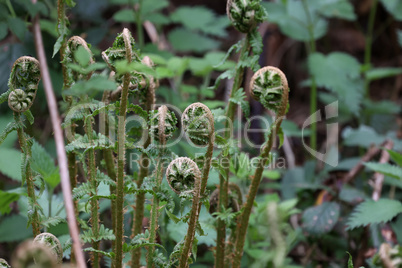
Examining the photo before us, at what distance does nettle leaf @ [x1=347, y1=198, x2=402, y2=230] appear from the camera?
158 centimetres

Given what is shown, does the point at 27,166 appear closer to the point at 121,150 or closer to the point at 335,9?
the point at 121,150

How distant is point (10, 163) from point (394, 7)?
8.43 ft

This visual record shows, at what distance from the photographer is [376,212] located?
1.63 metres

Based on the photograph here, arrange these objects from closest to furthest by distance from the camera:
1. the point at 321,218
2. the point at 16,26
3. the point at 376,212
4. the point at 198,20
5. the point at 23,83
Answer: the point at 23,83 < the point at 16,26 < the point at 376,212 < the point at 321,218 < the point at 198,20

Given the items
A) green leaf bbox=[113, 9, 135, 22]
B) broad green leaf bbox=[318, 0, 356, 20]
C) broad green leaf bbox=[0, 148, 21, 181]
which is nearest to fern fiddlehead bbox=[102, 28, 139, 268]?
broad green leaf bbox=[0, 148, 21, 181]

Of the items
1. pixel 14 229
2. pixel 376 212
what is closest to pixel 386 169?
pixel 376 212

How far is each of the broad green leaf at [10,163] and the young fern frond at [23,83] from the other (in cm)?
64

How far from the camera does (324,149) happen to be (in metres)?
2.91

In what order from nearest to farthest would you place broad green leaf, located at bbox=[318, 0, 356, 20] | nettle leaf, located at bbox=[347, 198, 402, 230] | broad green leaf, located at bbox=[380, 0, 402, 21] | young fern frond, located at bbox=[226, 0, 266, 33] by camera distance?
young fern frond, located at bbox=[226, 0, 266, 33] → nettle leaf, located at bbox=[347, 198, 402, 230] → broad green leaf, located at bbox=[318, 0, 356, 20] → broad green leaf, located at bbox=[380, 0, 402, 21]

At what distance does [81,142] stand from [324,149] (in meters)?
2.13

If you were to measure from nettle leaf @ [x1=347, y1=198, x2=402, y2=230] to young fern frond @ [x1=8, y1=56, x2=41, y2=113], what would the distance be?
1.19m

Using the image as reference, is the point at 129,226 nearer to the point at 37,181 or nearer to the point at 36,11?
the point at 37,181

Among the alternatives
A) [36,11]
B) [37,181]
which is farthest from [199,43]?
[37,181]

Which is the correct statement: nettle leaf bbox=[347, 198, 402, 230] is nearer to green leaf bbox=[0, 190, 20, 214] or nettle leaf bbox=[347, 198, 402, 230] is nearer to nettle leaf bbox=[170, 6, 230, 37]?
green leaf bbox=[0, 190, 20, 214]
